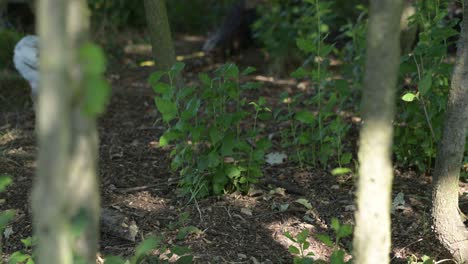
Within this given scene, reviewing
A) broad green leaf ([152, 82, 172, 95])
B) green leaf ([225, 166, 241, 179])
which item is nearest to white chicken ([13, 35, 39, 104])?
broad green leaf ([152, 82, 172, 95])

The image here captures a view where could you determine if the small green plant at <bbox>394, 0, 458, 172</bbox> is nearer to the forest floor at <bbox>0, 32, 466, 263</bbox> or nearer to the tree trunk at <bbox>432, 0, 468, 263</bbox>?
the forest floor at <bbox>0, 32, 466, 263</bbox>

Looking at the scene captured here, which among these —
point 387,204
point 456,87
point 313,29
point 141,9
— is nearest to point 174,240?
point 387,204

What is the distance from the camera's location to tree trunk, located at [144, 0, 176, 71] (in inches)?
158

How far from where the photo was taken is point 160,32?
13.4 ft

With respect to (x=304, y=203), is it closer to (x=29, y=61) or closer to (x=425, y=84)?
(x=425, y=84)

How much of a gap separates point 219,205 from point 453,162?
1203 millimetres

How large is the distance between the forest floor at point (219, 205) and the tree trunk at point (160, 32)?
2.18ft

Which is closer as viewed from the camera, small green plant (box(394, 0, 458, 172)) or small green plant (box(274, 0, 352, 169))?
small green plant (box(394, 0, 458, 172))

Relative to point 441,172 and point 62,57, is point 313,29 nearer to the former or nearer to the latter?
point 441,172

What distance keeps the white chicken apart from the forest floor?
567 mm

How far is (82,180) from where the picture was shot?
1739 mm

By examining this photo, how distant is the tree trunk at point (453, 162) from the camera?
3.09m

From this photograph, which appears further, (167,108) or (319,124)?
(319,124)

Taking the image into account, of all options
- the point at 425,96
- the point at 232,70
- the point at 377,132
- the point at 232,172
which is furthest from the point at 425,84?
the point at 377,132
